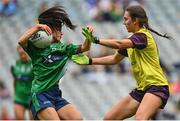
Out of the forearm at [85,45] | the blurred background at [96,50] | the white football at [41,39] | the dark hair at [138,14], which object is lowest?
the blurred background at [96,50]

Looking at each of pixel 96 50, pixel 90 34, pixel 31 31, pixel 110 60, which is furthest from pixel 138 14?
pixel 96 50

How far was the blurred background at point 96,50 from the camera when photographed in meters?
18.0

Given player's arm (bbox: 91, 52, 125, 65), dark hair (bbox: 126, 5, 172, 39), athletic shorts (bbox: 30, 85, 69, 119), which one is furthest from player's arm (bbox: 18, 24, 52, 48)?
player's arm (bbox: 91, 52, 125, 65)

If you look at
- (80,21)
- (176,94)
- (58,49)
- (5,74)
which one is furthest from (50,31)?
(80,21)

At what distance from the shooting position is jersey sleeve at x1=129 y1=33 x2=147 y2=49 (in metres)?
9.30

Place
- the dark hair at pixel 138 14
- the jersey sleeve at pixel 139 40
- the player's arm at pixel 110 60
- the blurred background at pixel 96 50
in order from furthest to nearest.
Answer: the blurred background at pixel 96 50
the player's arm at pixel 110 60
the dark hair at pixel 138 14
the jersey sleeve at pixel 139 40

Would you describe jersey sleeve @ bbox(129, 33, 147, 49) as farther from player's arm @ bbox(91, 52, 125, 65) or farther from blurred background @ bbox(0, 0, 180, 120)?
blurred background @ bbox(0, 0, 180, 120)

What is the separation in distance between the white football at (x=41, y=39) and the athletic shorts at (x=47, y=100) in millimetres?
561

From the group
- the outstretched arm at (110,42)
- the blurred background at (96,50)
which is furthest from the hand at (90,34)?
the blurred background at (96,50)

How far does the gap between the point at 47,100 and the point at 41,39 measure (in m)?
0.72

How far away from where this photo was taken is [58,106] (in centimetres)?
928

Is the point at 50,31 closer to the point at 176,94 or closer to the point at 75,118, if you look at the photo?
the point at 75,118

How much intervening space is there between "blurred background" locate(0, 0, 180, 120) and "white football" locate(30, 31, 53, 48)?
25.7 ft

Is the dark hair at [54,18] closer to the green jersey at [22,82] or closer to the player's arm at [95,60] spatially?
the player's arm at [95,60]
